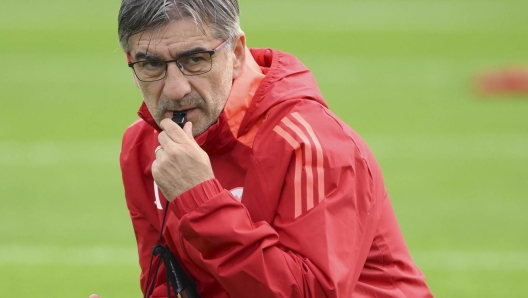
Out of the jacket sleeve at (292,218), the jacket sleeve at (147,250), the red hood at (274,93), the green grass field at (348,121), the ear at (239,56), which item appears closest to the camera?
the jacket sleeve at (292,218)

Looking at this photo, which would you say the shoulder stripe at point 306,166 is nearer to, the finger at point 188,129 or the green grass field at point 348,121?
the finger at point 188,129

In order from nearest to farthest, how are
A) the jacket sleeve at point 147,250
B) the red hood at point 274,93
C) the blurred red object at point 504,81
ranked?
1. the red hood at point 274,93
2. the jacket sleeve at point 147,250
3. the blurred red object at point 504,81

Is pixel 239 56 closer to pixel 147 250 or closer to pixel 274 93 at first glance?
pixel 274 93

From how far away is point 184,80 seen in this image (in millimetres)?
3395

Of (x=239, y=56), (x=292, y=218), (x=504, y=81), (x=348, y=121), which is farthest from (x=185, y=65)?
(x=504, y=81)

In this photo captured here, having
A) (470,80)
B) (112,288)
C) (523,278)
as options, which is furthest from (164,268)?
(470,80)

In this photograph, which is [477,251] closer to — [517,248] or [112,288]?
[517,248]

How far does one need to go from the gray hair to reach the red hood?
18 centimetres

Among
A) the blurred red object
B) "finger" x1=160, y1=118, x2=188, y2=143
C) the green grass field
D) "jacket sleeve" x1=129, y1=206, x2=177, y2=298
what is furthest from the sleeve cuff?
the blurred red object

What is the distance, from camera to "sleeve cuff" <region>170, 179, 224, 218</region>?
10.6 feet

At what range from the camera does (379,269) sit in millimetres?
3602

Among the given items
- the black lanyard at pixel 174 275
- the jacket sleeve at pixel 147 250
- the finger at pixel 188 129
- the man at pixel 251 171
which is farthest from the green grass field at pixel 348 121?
the finger at pixel 188 129

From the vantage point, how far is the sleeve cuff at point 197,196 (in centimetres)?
324

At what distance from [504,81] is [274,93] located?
9735 millimetres
